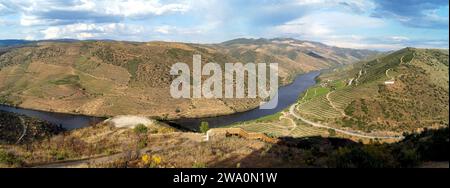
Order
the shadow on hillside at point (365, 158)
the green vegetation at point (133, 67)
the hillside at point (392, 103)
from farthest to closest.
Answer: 1. the green vegetation at point (133, 67)
2. the hillside at point (392, 103)
3. the shadow on hillside at point (365, 158)

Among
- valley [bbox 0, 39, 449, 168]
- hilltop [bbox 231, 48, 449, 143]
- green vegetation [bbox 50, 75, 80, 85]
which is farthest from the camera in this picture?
green vegetation [bbox 50, 75, 80, 85]

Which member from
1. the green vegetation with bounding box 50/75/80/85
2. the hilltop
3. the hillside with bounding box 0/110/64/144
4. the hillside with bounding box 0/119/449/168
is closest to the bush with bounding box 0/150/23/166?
the hillside with bounding box 0/119/449/168

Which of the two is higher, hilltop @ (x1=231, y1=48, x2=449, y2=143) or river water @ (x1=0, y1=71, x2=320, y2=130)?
hilltop @ (x1=231, y1=48, x2=449, y2=143)

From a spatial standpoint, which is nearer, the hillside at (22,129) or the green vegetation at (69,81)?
the hillside at (22,129)

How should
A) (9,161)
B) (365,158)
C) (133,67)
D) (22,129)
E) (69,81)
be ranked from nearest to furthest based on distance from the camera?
(365,158) → (9,161) → (22,129) → (69,81) → (133,67)

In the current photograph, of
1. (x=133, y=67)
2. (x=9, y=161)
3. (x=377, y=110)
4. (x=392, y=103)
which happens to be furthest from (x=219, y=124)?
(x=9, y=161)

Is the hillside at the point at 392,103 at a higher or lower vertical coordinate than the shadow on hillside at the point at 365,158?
lower

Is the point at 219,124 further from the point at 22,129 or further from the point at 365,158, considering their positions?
the point at 365,158

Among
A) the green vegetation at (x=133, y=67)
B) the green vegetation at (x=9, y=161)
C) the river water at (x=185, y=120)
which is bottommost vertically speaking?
the river water at (x=185, y=120)

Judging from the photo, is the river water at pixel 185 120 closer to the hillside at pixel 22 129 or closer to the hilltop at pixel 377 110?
the hilltop at pixel 377 110

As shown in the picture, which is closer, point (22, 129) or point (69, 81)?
point (22, 129)

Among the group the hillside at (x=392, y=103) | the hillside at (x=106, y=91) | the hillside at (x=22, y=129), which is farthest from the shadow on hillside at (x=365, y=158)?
the hillside at (x=106, y=91)

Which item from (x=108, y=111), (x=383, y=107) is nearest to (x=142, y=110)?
(x=108, y=111)

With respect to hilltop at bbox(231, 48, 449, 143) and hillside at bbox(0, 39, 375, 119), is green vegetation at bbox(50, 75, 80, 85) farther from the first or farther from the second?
hilltop at bbox(231, 48, 449, 143)
